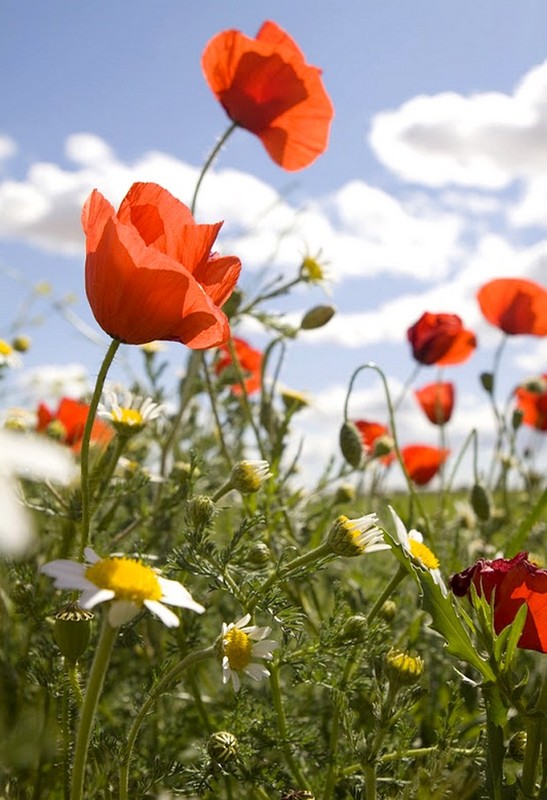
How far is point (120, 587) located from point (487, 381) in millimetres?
1295

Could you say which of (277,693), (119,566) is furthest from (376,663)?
(119,566)

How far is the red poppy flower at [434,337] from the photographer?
5.08ft

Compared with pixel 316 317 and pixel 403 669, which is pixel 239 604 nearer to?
pixel 403 669

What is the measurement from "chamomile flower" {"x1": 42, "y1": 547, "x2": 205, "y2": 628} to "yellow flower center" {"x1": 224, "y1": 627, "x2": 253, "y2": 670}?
86 millimetres

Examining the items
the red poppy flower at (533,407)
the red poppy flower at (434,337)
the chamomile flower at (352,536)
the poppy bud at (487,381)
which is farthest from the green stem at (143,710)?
the red poppy flower at (533,407)

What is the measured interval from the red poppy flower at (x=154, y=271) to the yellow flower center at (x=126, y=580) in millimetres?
182

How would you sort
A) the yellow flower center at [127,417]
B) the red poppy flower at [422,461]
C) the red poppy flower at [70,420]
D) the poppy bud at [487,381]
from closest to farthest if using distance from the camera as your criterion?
1. the yellow flower center at [127,417]
2. the red poppy flower at [70,420]
3. the poppy bud at [487,381]
4. the red poppy flower at [422,461]

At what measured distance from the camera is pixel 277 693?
701 mm

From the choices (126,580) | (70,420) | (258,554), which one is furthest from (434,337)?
(126,580)

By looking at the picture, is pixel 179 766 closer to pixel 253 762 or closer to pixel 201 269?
pixel 253 762

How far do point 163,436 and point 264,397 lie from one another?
0.94ft

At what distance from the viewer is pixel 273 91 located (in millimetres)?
1161

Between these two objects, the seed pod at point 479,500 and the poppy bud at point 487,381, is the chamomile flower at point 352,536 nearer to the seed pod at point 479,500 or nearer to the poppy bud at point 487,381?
the seed pod at point 479,500

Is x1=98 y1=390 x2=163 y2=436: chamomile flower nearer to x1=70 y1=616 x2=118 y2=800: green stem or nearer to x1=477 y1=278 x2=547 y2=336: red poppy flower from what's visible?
x1=70 y1=616 x2=118 y2=800: green stem
